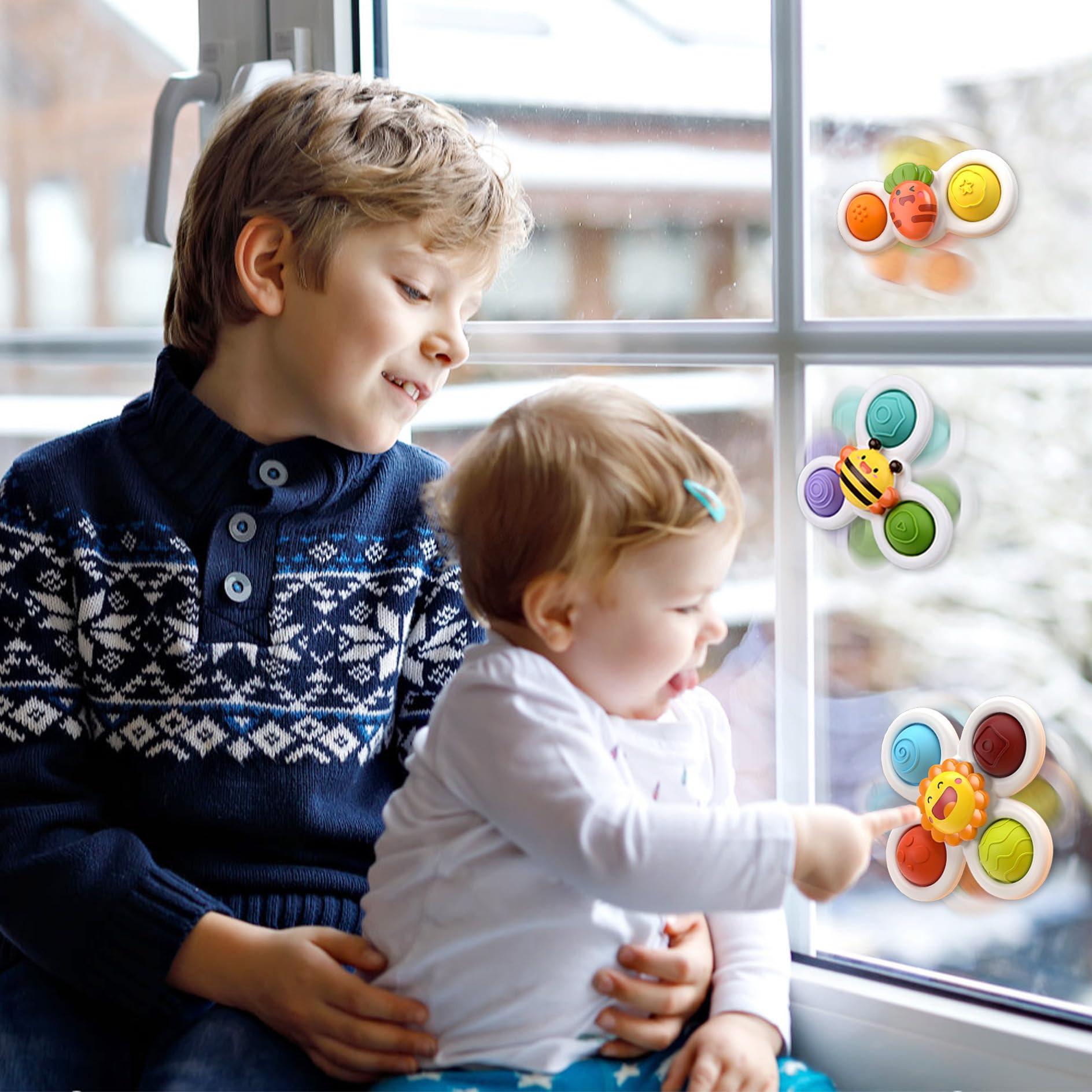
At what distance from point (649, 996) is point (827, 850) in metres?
0.17

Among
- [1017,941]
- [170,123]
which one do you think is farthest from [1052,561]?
[170,123]

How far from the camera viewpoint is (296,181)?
1005 mm

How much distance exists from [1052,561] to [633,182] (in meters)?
0.47

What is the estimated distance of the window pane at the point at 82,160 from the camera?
1352 millimetres

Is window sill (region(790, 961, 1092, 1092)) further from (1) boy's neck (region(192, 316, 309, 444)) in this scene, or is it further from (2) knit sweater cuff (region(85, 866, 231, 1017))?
(1) boy's neck (region(192, 316, 309, 444))

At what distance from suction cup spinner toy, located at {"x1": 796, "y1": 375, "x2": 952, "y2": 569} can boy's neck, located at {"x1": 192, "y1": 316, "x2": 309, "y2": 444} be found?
446 mm

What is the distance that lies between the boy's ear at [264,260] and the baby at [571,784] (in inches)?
10.6

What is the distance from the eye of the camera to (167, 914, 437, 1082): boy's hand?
834 mm

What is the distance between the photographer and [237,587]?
1014 mm

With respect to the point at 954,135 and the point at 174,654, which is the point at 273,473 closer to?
the point at 174,654

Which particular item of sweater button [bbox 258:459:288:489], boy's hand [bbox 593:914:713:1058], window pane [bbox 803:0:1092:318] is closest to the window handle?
sweater button [bbox 258:459:288:489]

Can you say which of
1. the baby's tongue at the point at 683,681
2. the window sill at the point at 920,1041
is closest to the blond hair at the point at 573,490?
the baby's tongue at the point at 683,681

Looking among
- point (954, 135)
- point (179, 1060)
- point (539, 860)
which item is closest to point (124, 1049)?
point (179, 1060)

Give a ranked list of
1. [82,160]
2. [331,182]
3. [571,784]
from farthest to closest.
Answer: [82,160]
[331,182]
[571,784]
